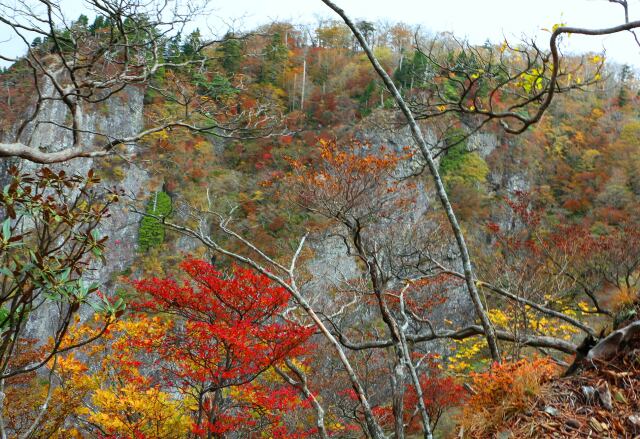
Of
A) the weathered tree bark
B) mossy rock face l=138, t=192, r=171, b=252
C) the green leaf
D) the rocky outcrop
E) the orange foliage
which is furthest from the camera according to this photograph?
mossy rock face l=138, t=192, r=171, b=252

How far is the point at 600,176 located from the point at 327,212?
24645mm

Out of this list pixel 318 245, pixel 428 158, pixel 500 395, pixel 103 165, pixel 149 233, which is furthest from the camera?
pixel 103 165

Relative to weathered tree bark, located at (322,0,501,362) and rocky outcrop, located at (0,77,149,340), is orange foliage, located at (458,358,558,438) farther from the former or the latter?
rocky outcrop, located at (0,77,149,340)

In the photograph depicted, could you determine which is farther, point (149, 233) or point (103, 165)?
point (103, 165)

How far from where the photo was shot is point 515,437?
1.92 meters

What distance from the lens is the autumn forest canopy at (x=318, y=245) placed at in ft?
7.17

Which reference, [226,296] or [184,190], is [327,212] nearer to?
Result: [226,296]

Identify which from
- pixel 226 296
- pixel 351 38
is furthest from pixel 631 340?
pixel 351 38

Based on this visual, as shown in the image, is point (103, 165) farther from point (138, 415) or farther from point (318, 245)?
point (138, 415)

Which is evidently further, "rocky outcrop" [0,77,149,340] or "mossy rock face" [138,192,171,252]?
"mossy rock face" [138,192,171,252]

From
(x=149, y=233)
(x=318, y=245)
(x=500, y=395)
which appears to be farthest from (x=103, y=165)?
(x=500, y=395)

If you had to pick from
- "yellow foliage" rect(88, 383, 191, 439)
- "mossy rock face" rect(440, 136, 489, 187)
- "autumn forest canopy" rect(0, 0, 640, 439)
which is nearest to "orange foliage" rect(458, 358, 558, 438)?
"autumn forest canopy" rect(0, 0, 640, 439)

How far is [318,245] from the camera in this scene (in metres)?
20.5

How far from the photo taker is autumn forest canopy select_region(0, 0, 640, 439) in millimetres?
2186
